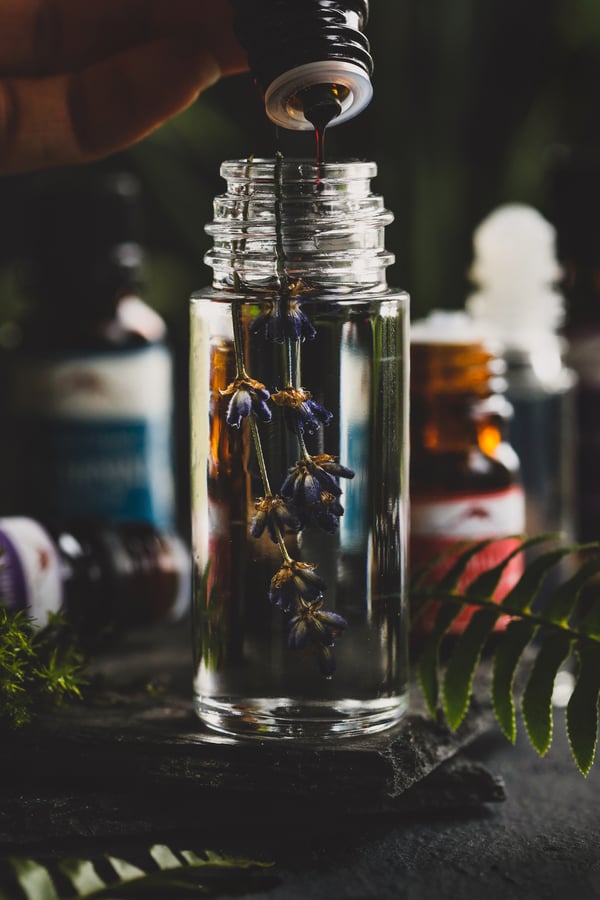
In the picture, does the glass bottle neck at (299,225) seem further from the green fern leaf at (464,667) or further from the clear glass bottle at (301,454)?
the green fern leaf at (464,667)

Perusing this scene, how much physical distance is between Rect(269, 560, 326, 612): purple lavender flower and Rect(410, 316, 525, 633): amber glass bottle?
207 mm

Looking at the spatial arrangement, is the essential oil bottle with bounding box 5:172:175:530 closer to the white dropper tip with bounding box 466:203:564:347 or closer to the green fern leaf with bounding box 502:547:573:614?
the white dropper tip with bounding box 466:203:564:347

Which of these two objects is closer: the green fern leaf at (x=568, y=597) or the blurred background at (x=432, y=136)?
the green fern leaf at (x=568, y=597)

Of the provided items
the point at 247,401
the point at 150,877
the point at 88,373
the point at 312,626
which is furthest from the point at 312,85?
the point at 88,373

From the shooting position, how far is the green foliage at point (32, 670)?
2.03ft

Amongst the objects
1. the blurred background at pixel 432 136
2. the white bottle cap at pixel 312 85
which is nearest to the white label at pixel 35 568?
the white bottle cap at pixel 312 85

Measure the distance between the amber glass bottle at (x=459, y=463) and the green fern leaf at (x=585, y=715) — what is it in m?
0.18

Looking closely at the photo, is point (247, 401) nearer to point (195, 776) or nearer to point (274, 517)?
point (274, 517)

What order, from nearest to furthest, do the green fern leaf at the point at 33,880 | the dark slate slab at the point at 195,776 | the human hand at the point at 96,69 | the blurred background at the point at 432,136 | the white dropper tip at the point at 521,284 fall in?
the green fern leaf at the point at 33,880
the dark slate slab at the point at 195,776
the human hand at the point at 96,69
the white dropper tip at the point at 521,284
the blurred background at the point at 432,136

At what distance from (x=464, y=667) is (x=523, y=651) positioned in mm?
33

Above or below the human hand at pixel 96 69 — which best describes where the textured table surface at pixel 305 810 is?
below

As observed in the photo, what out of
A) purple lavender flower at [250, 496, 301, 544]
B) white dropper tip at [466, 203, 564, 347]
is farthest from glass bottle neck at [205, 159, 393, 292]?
white dropper tip at [466, 203, 564, 347]

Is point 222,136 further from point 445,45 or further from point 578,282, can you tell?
point 578,282

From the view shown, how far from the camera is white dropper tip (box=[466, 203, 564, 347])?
38.5 inches
